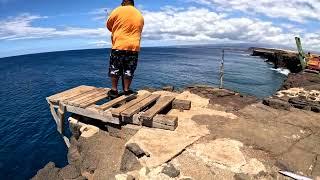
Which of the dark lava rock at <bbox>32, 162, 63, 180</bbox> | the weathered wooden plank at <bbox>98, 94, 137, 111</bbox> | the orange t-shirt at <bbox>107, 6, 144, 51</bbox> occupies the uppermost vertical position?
the orange t-shirt at <bbox>107, 6, 144, 51</bbox>

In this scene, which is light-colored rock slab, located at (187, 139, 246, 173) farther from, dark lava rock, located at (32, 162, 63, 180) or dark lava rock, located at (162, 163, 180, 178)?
dark lava rock, located at (32, 162, 63, 180)

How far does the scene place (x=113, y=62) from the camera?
30.1 ft

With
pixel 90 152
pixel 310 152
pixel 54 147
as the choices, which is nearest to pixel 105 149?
pixel 90 152

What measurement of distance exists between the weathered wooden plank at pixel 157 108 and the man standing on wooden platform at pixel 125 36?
129cm

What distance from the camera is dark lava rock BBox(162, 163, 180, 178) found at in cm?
620

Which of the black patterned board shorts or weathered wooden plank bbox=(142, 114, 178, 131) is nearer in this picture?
weathered wooden plank bbox=(142, 114, 178, 131)

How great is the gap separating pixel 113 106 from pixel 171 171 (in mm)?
3798

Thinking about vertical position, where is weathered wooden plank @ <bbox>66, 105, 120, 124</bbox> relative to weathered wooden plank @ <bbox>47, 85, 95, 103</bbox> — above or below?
below

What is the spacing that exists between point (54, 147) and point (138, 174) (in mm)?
9888

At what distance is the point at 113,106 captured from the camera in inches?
371

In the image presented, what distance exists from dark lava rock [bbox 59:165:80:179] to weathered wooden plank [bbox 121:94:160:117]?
6.69 ft

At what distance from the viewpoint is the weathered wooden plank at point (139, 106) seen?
8334 mm

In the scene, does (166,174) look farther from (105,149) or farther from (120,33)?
(120,33)

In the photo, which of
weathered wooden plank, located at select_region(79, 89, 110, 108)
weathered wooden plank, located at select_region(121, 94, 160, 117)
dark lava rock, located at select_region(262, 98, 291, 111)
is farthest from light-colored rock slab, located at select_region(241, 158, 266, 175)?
weathered wooden plank, located at select_region(79, 89, 110, 108)
